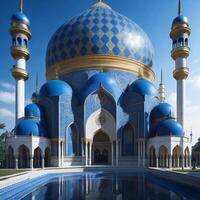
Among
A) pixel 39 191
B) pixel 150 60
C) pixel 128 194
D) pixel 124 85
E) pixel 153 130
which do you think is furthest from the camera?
pixel 150 60

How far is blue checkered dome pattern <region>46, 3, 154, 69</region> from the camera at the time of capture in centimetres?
2138

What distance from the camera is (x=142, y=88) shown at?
63.8 ft

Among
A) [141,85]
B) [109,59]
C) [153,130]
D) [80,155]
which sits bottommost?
[80,155]

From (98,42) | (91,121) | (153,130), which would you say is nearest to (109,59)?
(98,42)

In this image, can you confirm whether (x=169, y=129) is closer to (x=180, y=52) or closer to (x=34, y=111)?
(x=180, y=52)

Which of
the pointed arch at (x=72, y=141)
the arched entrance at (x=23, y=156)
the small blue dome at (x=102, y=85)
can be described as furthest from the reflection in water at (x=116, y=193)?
the small blue dome at (x=102, y=85)

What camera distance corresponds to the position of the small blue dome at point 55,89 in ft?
62.4

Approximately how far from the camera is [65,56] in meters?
22.0

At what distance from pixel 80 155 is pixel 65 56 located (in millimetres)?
8534

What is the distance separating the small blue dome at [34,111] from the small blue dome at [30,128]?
34.1 inches

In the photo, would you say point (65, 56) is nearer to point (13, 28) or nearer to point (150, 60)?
point (13, 28)

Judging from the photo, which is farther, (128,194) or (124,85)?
(124,85)

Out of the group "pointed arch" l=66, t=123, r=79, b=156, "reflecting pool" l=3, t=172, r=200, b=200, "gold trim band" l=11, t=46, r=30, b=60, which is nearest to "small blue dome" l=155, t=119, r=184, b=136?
"pointed arch" l=66, t=123, r=79, b=156

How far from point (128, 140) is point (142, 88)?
404cm
